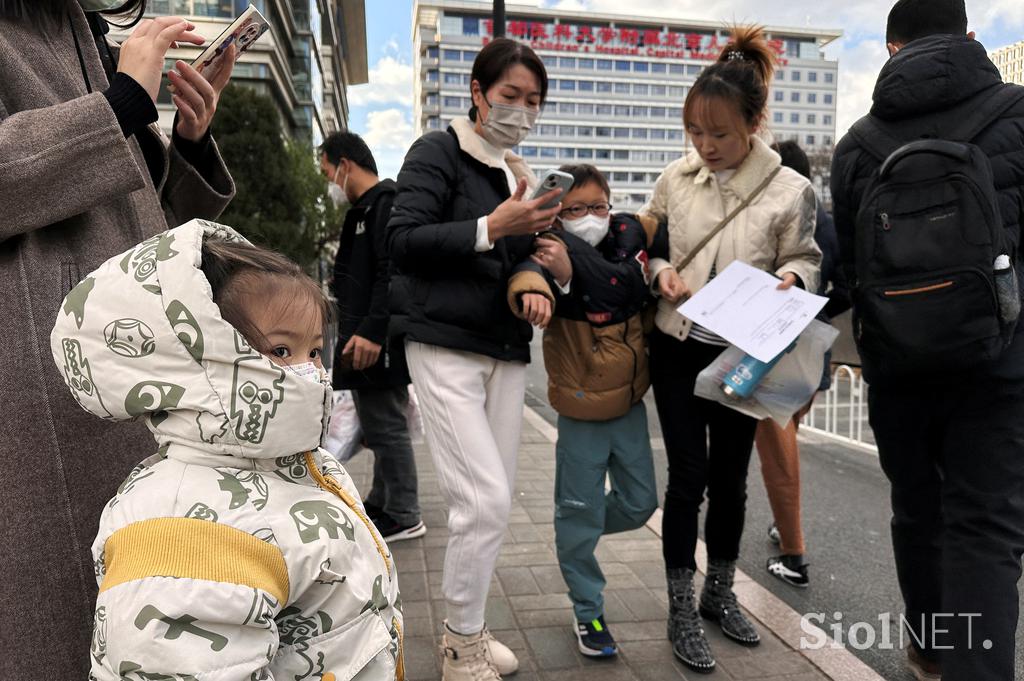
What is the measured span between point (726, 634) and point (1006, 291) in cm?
165

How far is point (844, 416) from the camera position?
9.80 meters

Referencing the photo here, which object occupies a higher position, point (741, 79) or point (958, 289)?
point (741, 79)

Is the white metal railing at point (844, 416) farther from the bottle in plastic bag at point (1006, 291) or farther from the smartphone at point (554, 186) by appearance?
the smartphone at point (554, 186)

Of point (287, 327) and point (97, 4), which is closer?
point (287, 327)

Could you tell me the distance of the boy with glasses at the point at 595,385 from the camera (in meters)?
2.72


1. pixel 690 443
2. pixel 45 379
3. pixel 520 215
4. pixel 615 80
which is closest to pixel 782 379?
pixel 690 443

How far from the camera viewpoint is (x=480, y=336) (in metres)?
2.46

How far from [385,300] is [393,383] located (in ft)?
1.67

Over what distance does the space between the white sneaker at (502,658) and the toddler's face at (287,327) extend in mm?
1645

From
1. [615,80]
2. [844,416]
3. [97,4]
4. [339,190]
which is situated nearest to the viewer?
[97,4]

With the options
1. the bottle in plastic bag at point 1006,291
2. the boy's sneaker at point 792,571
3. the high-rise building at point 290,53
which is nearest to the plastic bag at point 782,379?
the bottle in plastic bag at point 1006,291

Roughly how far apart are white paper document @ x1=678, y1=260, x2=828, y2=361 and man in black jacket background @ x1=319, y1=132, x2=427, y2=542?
62.2 inches

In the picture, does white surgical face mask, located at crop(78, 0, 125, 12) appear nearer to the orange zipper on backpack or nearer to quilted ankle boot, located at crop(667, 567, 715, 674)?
the orange zipper on backpack

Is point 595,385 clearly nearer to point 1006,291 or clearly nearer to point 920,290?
point 920,290
